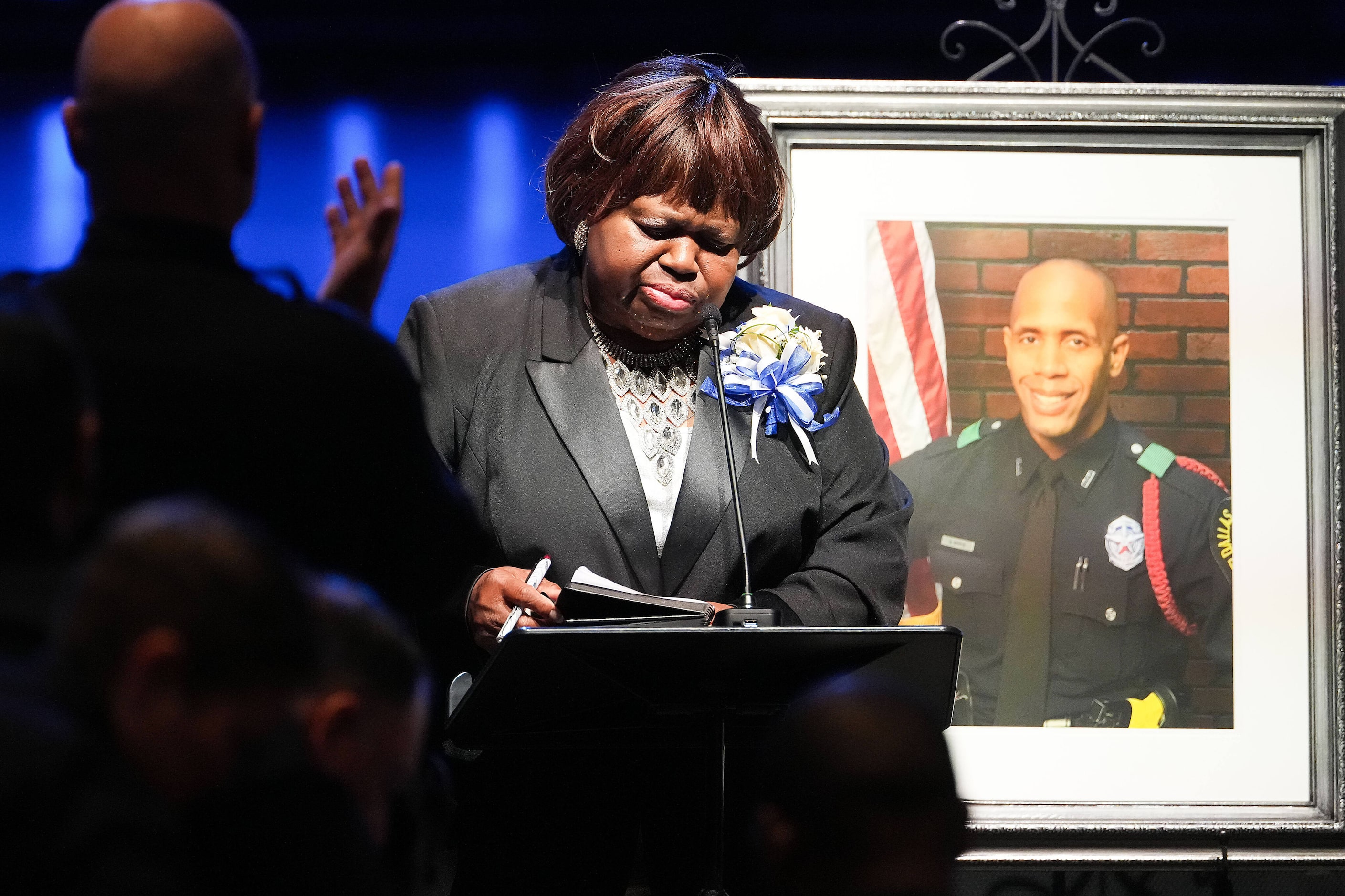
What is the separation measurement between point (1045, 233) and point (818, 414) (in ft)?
2.86

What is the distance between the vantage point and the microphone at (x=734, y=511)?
1.75 meters

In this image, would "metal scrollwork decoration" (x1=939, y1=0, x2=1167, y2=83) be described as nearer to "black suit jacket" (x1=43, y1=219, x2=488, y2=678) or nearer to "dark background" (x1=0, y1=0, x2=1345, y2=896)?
"dark background" (x1=0, y1=0, x2=1345, y2=896)

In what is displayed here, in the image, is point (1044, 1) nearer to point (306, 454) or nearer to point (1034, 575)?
point (1034, 575)

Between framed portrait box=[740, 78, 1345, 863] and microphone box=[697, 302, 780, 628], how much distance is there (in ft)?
2.26

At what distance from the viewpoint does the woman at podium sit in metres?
2.12

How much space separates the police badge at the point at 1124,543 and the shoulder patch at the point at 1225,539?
14 centimetres

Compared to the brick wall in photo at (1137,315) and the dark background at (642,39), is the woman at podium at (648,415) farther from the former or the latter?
the dark background at (642,39)

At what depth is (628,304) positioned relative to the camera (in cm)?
223

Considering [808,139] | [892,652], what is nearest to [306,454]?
[892,652]

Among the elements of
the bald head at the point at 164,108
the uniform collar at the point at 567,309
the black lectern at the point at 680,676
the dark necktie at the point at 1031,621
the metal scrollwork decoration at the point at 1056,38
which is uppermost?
the metal scrollwork decoration at the point at 1056,38

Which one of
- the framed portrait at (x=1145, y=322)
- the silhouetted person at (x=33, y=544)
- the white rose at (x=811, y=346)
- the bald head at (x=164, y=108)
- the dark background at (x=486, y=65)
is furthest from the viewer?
the dark background at (x=486, y=65)

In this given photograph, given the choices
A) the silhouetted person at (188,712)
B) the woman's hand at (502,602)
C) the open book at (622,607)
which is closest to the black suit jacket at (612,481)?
the woman's hand at (502,602)

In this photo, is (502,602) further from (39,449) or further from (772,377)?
(39,449)

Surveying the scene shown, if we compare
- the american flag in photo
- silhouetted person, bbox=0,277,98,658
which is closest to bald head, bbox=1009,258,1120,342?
the american flag in photo
